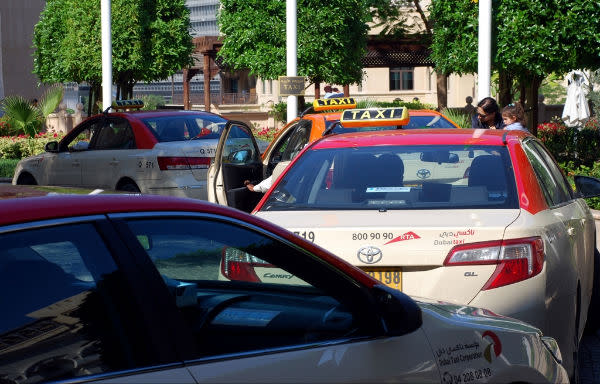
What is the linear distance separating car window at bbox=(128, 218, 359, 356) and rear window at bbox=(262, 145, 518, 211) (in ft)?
7.55

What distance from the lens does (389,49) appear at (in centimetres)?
4728

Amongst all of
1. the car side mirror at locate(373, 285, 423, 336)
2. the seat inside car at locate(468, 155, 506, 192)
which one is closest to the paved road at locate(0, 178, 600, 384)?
the seat inside car at locate(468, 155, 506, 192)

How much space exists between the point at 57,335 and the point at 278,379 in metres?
0.65

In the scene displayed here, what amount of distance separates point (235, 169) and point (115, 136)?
4882mm

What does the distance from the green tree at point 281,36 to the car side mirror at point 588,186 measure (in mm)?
18812

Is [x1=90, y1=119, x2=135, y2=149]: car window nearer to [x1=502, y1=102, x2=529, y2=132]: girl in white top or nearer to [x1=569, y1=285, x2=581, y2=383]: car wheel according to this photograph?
[x1=502, y1=102, x2=529, y2=132]: girl in white top

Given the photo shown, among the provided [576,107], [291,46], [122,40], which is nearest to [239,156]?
[291,46]

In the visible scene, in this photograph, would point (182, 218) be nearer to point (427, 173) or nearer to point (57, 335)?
point (57, 335)

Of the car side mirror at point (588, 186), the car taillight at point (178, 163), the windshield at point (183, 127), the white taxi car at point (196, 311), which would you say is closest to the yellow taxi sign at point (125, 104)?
the windshield at point (183, 127)

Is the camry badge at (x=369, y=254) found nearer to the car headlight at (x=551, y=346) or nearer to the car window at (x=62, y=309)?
the car headlight at (x=551, y=346)

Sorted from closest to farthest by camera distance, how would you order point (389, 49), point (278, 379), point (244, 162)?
point (278, 379) → point (244, 162) → point (389, 49)

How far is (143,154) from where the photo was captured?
1381 centimetres

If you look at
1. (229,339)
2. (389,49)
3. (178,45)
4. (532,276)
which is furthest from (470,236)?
(389,49)

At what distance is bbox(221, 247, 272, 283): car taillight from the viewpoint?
3.34 m
